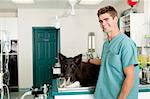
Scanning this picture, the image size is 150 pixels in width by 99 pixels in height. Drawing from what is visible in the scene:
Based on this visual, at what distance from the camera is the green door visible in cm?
727

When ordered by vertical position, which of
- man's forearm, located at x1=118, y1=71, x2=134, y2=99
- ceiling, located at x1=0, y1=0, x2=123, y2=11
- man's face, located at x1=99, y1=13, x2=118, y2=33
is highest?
ceiling, located at x1=0, y1=0, x2=123, y2=11

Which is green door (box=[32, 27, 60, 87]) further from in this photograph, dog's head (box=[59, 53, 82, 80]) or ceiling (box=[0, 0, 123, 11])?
dog's head (box=[59, 53, 82, 80])

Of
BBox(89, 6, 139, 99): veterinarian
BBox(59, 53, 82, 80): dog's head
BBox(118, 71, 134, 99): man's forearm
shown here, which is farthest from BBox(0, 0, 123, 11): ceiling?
BBox(118, 71, 134, 99): man's forearm

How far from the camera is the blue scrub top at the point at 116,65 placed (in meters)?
1.62

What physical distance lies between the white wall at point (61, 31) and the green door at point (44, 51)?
161 mm

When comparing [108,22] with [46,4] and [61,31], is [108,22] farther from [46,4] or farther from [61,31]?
[61,31]

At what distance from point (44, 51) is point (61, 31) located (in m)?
0.85

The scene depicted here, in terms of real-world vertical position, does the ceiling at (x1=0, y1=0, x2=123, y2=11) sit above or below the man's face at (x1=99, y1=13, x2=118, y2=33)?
above

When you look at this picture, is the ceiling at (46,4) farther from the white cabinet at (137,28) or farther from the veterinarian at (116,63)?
the veterinarian at (116,63)

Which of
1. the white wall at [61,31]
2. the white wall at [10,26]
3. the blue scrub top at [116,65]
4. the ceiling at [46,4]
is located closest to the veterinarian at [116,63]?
the blue scrub top at [116,65]

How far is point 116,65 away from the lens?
1665 millimetres

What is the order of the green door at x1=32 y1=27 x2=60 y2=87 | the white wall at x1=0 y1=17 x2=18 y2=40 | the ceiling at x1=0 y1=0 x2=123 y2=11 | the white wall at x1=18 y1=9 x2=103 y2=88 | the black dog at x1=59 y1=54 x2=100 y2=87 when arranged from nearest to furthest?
the black dog at x1=59 y1=54 x2=100 y2=87
the ceiling at x1=0 y1=0 x2=123 y2=11
the white wall at x1=0 y1=17 x2=18 y2=40
the white wall at x1=18 y1=9 x2=103 y2=88
the green door at x1=32 y1=27 x2=60 y2=87

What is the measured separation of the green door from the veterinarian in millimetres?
5620

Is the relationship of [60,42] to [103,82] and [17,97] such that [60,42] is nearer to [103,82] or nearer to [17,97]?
[17,97]
